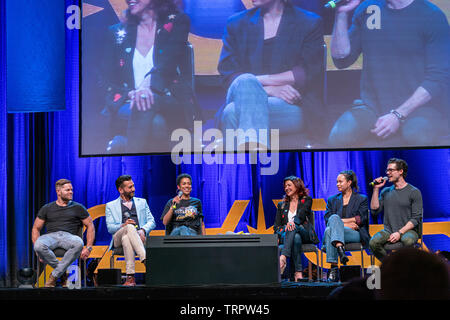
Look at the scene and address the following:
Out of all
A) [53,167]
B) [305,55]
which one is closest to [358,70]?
[305,55]

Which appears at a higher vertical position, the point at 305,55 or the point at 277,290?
the point at 305,55

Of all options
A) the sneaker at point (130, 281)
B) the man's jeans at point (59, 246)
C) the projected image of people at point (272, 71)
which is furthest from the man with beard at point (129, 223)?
the projected image of people at point (272, 71)

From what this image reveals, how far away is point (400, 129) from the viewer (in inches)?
220

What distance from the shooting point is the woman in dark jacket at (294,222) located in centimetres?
484

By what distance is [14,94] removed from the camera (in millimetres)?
6250

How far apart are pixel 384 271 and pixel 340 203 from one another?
3.96 meters

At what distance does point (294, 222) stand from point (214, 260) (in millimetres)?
974

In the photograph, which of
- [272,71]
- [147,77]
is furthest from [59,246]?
[272,71]

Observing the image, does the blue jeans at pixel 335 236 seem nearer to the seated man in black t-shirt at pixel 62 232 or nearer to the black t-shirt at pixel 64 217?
the seated man in black t-shirt at pixel 62 232

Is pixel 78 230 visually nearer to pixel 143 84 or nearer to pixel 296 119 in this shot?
pixel 143 84

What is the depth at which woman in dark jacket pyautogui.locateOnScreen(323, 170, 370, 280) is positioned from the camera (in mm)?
4770

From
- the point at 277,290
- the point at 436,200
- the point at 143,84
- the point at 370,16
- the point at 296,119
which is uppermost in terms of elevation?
the point at 370,16

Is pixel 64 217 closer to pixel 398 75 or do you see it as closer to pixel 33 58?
pixel 33 58

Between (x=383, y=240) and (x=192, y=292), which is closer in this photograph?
(x=192, y=292)
